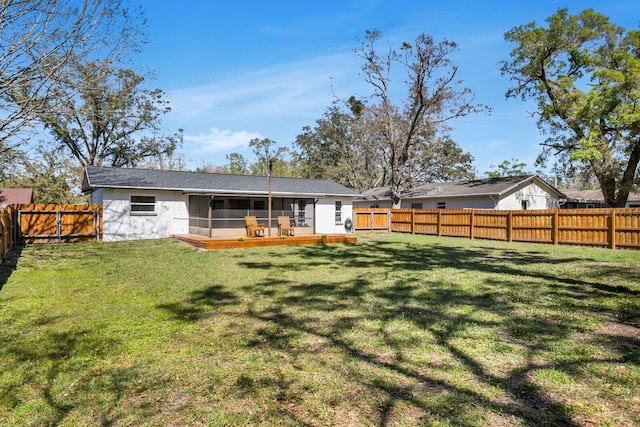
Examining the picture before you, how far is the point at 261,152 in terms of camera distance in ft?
182

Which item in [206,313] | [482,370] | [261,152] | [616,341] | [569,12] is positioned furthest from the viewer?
[261,152]

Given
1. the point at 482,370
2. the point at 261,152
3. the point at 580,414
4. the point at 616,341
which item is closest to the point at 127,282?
the point at 482,370

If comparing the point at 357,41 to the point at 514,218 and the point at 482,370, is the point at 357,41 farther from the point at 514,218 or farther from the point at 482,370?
the point at 482,370

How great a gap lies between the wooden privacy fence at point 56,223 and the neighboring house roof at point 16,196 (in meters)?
23.2

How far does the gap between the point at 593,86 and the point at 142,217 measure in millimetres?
27800

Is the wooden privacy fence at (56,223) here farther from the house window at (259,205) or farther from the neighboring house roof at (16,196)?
the neighboring house roof at (16,196)

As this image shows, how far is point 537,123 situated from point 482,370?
96.4 feet

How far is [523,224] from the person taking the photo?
17734 millimetres

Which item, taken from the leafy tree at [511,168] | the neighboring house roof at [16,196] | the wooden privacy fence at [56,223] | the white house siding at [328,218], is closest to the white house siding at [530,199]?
the white house siding at [328,218]

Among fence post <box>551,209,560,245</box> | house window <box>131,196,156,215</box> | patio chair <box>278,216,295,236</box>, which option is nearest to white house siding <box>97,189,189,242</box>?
house window <box>131,196,156,215</box>

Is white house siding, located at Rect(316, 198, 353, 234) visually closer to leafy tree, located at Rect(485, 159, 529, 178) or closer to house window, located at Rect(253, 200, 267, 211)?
house window, located at Rect(253, 200, 267, 211)

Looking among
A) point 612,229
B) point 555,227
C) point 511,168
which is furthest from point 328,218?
point 511,168

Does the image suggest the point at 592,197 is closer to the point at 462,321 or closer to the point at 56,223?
the point at 462,321

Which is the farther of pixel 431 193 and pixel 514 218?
pixel 431 193
